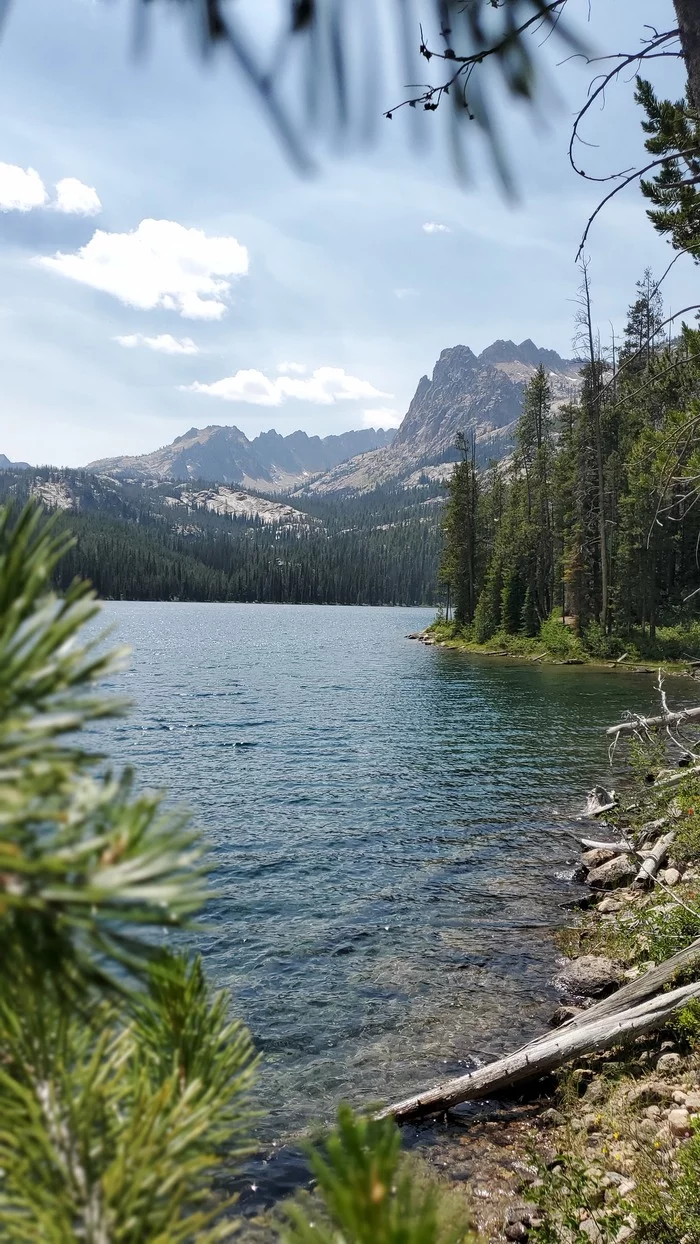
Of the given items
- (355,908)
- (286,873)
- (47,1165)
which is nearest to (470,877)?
(355,908)

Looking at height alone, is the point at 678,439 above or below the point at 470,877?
above

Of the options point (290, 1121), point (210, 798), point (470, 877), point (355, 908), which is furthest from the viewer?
point (210, 798)

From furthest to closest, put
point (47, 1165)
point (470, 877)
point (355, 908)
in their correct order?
point (470, 877) → point (355, 908) → point (47, 1165)

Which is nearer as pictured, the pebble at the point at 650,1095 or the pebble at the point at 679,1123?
the pebble at the point at 679,1123

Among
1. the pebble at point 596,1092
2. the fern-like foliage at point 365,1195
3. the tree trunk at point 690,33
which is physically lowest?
the pebble at point 596,1092

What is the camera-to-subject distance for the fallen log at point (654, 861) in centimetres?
1114

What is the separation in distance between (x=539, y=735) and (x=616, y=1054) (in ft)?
60.4

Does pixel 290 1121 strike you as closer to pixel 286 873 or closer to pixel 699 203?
pixel 286 873

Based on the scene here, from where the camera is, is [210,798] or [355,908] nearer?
[355,908]

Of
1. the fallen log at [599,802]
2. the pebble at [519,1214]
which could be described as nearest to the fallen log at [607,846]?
the fallen log at [599,802]

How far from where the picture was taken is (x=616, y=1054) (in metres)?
6.71

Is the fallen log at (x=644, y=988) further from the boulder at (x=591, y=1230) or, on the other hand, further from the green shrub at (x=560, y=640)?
the green shrub at (x=560, y=640)

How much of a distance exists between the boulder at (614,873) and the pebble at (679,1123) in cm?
647

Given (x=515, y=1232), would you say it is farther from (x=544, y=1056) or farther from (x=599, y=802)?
(x=599, y=802)
